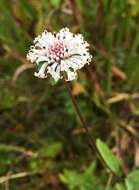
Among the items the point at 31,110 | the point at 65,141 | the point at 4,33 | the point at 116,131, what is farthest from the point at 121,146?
the point at 4,33

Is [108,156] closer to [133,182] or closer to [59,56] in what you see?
[133,182]

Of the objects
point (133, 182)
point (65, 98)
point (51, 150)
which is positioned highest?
point (65, 98)

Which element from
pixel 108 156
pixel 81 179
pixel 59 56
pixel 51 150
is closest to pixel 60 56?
pixel 59 56

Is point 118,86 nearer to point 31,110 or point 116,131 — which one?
point 116,131

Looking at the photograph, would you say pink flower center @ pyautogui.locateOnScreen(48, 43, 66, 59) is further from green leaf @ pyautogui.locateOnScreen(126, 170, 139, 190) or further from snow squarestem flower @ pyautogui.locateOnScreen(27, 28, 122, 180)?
green leaf @ pyautogui.locateOnScreen(126, 170, 139, 190)

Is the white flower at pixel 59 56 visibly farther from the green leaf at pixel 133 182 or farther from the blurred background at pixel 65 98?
the blurred background at pixel 65 98

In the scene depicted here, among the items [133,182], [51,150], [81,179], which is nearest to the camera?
[133,182]

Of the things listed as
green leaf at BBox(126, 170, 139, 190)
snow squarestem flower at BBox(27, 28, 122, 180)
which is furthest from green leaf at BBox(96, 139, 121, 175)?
snow squarestem flower at BBox(27, 28, 122, 180)
